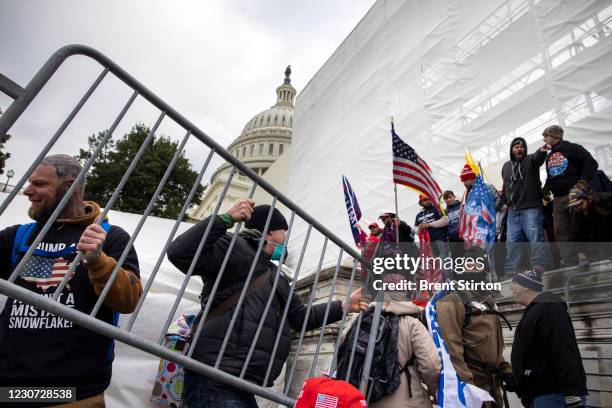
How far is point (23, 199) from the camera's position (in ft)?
19.4

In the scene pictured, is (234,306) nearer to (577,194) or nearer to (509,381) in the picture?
(509,381)

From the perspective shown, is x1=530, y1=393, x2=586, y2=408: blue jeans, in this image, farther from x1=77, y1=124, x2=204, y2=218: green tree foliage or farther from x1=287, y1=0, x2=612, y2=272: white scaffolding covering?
x1=77, y1=124, x2=204, y2=218: green tree foliage

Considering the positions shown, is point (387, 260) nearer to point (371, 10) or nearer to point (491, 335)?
point (491, 335)

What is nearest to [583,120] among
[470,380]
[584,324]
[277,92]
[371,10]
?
[584,324]

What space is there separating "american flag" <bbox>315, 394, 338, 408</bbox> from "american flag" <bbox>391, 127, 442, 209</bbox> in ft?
11.8

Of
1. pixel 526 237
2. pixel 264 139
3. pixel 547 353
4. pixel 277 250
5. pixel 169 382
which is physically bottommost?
pixel 169 382

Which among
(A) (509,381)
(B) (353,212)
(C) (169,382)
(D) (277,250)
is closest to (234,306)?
(D) (277,250)

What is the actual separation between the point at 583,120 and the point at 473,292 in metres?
3.24

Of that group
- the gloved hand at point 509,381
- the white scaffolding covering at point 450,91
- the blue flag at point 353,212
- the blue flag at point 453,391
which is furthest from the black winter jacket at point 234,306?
the white scaffolding covering at point 450,91

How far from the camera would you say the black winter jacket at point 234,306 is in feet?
6.66

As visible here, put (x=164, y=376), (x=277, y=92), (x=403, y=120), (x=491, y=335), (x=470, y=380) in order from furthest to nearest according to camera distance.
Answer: (x=277, y=92) → (x=403, y=120) → (x=164, y=376) → (x=491, y=335) → (x=470, y=380)

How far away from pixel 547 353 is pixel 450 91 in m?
5.82

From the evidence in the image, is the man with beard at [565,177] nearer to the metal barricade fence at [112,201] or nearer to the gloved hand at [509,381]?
the gloved hand at [509,381]

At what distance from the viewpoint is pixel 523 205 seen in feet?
14.8
